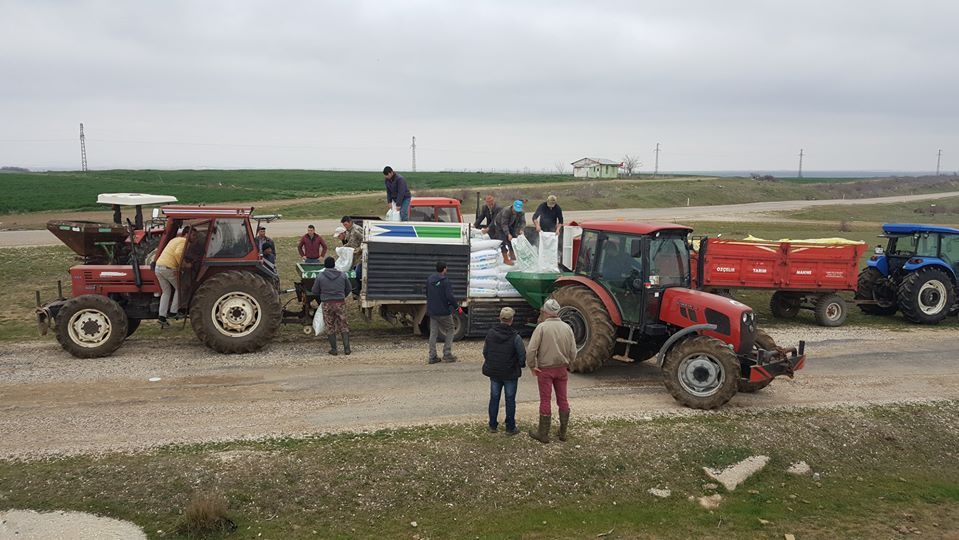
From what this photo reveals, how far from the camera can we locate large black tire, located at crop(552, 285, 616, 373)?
9.30 meters

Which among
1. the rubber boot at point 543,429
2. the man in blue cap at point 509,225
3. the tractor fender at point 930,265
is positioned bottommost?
the rubber boot at point 543,429

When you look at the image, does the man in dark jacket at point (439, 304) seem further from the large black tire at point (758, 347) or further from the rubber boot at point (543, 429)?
the large black tire at point (758, 347)

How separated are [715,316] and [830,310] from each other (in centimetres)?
707

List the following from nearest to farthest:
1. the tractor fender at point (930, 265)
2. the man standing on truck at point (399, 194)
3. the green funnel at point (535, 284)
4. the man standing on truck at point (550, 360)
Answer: the man standing on truck at point (550, 360), the green funnel at point (535, 284), the man standing on truck at point (399, 194), the tractor fender at point (930, 265)

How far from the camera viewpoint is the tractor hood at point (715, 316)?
845cm

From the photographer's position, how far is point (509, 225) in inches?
507

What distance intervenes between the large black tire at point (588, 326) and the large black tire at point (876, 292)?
8.66 m

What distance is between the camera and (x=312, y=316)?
11.8 metres

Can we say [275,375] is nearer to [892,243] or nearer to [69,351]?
[69,351]

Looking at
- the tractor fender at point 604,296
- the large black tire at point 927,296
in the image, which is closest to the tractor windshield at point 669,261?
the tractor fender at point 604,296

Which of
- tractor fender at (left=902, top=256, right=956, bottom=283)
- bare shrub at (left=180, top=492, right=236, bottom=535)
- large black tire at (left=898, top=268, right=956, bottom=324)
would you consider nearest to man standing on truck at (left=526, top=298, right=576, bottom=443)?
bare shrub at (left=180, top=492, right=236, bottom=535)

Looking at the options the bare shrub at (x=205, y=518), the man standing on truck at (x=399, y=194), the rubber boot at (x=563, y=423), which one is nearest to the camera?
the bare shrub at (x=205, y=518)

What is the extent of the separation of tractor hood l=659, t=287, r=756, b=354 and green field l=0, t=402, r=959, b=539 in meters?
1.20

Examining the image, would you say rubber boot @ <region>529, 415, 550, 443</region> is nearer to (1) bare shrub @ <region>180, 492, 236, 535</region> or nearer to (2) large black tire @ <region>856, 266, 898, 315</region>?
(1) bare shrub @ <region>180, 492, 236, 535</region>
